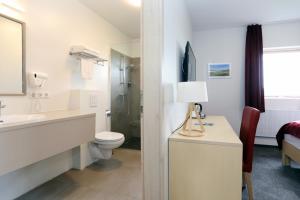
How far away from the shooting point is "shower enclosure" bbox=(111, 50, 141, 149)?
11.6 ft

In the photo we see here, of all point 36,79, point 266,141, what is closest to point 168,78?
point 36,79

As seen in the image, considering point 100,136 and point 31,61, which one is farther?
point 100,136

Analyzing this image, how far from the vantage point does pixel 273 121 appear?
11.8ft

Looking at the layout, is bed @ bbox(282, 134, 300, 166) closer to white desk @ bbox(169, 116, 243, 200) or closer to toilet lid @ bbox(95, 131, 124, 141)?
white desk @ bbox(169, 116, 243, 200)

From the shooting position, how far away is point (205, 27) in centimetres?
375

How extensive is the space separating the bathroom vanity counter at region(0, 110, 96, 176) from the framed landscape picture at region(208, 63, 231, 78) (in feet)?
9.44

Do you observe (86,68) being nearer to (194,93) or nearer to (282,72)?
(194,93)

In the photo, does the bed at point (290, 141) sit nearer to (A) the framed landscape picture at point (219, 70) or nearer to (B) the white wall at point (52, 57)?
(A) the framed landscape picture at point (219, 70)

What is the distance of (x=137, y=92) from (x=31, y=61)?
2245mm

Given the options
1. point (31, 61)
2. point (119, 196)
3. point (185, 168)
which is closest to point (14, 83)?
point (31, 61)

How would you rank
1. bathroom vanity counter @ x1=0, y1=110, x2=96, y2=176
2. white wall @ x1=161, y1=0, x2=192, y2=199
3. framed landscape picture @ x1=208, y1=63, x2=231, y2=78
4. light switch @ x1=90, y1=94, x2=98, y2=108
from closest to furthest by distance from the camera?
1. bathroom vanity counter @ x1=0, y1=110, x2=96, y2=176
2. white wall @ x1=161, y1=0, x2=192, y2=199
3. light switch @ x1=90, y1=94, x2=98, y2=108
4. framed landscape picture @ x1=208, y1=63, x2=231, y2=78

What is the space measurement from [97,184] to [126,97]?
2085 millimetres

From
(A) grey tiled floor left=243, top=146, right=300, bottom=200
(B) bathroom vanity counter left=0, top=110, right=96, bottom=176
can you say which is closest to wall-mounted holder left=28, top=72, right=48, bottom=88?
(B) bathroom vanity counter left=0, top=110, right=96, bottom=176

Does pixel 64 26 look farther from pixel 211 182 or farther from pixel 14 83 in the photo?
pixel 211 182
